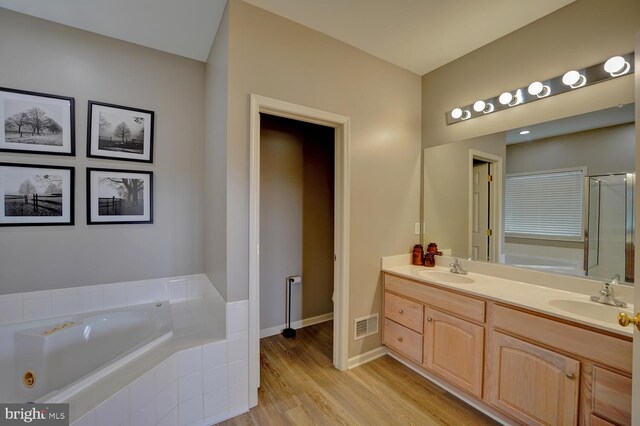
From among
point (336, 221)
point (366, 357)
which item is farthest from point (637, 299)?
point (366, 357)

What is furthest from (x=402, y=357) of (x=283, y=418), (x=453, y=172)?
(x=453, y=172)

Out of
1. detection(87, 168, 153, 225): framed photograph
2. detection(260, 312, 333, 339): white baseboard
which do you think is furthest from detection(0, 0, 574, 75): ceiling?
detection(260, 312, 333, 339): white baseboard

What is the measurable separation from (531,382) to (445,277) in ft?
2.92

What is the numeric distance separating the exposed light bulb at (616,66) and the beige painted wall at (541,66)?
0.15 ft

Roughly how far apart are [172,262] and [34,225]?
95 cm

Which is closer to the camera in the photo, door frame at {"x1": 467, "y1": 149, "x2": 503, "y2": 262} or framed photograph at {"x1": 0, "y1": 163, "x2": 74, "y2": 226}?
framed photograph at {"x1": 0, "y1": 163, "x2": 74, "y2": 226}

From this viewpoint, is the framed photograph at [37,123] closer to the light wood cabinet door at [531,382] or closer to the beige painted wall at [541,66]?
the beige painted wall at [541,66]

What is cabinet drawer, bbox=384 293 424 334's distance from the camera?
6.86 feet

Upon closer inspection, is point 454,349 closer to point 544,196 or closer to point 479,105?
point 544,196

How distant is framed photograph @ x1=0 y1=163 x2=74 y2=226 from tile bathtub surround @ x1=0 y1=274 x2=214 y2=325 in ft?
1.75

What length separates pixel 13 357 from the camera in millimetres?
1674

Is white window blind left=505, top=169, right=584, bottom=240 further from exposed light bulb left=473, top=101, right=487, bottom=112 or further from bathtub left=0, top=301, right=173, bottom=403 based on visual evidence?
bathtub left=0, top=301, right=173, bottom=403

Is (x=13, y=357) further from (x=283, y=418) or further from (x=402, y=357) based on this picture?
(x=402, y=357)

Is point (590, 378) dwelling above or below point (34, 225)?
below
